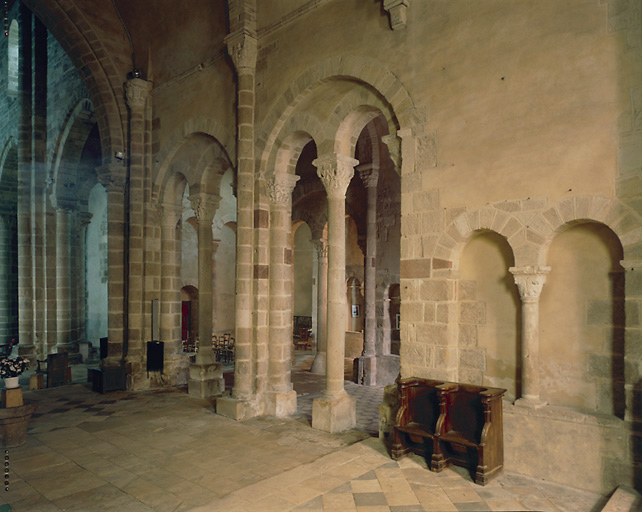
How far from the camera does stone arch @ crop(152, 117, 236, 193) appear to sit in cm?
756

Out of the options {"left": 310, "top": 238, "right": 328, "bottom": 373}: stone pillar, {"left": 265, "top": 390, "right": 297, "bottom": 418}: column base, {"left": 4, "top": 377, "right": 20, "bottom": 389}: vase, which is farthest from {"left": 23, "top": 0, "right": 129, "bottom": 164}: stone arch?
{"left": 265, "top": 390, "right": 297, "bottom": 418}: column base

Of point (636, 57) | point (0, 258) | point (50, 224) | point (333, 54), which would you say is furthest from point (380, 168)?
point (0, 258)

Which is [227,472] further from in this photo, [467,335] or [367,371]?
[367,371]

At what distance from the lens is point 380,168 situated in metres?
10.7

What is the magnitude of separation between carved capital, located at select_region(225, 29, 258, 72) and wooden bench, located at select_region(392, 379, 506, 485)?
485 centimetres

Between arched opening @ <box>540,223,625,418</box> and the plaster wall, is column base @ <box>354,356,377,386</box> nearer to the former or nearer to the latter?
arched opening @ <box>540,223,625,418</box>

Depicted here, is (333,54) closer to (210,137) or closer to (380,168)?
(210,137)

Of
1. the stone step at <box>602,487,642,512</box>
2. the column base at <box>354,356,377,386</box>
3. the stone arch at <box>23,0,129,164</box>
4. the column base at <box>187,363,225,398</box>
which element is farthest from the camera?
the column base at <box>354,356,377,386</box>

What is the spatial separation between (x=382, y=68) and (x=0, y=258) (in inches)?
574

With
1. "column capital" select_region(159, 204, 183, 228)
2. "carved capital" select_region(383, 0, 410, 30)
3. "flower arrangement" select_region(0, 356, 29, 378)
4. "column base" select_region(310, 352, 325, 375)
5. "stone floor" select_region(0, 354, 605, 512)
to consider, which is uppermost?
"carved capital" select_region(383, 0, 410, 30)

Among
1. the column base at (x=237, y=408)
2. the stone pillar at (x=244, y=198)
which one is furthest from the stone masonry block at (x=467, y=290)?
the column base at (x=237, y=408)

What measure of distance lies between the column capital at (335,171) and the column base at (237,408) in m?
3.06

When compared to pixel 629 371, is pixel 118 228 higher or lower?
higher

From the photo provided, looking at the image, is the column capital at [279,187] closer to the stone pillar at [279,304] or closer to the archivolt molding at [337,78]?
the stone pillar at [279,304]
